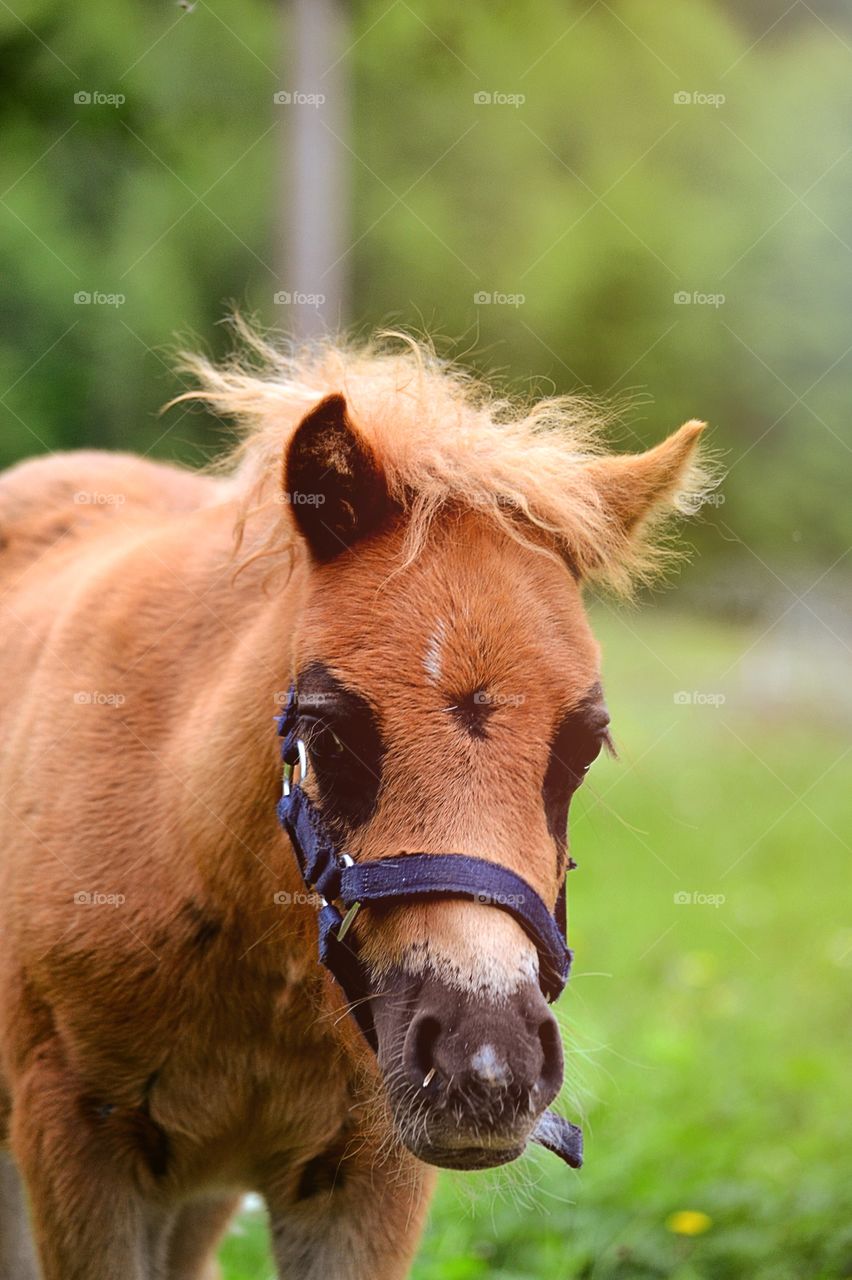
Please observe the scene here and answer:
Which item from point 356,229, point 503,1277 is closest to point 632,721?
point 356,229

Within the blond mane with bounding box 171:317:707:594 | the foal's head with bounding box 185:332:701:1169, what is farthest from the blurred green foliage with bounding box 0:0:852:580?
the foal's head with bounding box 185:332:701:1169

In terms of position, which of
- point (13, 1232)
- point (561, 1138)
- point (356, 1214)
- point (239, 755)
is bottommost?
point (13, 1232)

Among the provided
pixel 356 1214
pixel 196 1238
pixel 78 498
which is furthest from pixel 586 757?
pixel 78 498

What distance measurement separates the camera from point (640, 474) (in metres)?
2.44

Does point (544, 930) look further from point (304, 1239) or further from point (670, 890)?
point (670, 890)

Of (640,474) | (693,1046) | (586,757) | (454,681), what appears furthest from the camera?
(693,1046)

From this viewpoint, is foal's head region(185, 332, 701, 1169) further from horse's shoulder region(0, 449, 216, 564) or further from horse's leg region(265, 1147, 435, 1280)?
horse's shoulder region(0, 449, 216, 564)

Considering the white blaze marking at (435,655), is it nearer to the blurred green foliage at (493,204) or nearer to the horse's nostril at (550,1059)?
the horse's nostril at (550,1059)

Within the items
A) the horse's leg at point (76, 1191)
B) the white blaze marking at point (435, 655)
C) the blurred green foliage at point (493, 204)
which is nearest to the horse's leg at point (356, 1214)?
the horse's leg at point (76, 1191)

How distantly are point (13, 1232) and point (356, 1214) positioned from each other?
129 cm

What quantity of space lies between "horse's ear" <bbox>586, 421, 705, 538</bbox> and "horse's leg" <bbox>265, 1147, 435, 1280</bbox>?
1.28 m

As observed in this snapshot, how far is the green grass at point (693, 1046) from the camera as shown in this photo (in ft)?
11.8

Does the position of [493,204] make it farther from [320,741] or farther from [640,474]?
[320,741]

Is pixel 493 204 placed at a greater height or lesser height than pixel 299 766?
greater
